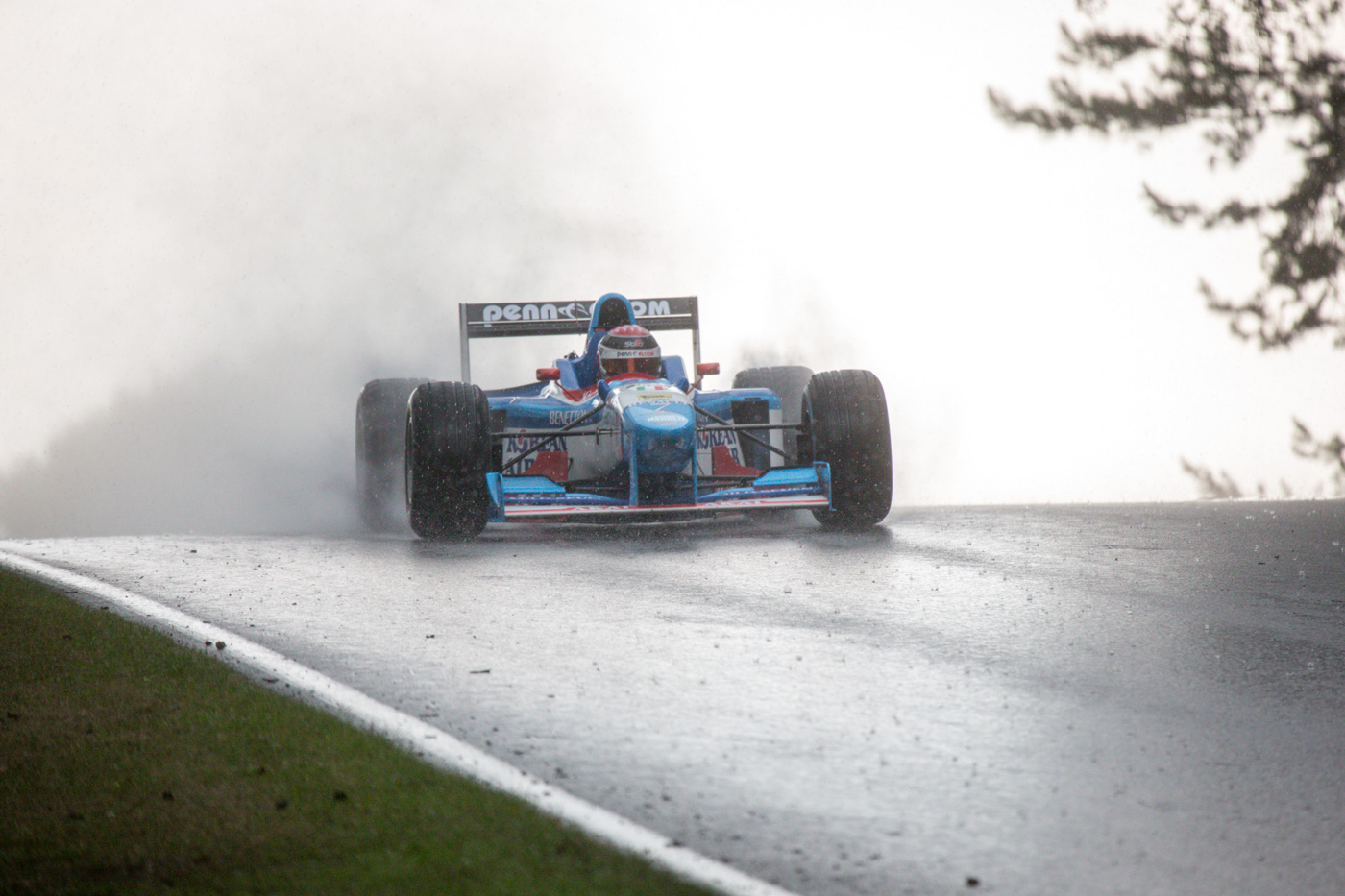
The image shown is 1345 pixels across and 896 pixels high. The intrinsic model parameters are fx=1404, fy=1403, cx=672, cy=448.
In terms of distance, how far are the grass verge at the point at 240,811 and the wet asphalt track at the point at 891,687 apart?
1.16 feet

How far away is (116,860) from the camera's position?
3.14 m

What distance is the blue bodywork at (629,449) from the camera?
10750 millimetres

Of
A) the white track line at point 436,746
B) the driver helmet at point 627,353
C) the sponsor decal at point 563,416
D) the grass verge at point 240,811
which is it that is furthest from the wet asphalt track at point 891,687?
the driver helmet at point 627,353

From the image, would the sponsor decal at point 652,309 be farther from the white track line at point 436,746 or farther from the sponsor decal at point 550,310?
the white track line at point 436,746

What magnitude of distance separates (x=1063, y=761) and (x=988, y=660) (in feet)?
4.53

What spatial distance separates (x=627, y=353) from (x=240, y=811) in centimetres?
905

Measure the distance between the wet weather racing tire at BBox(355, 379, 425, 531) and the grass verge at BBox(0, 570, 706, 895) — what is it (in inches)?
347

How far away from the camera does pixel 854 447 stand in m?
11.1

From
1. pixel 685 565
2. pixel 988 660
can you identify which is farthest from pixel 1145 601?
pixel 685 565

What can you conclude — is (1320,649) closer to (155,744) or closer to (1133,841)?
(1133,841)

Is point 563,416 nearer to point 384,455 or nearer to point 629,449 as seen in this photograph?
point 629,449

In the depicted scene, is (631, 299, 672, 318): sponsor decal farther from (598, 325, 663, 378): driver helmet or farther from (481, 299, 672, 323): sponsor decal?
(598, 325, 663, 378): driver helmet

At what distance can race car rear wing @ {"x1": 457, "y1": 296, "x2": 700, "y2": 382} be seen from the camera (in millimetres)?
14977

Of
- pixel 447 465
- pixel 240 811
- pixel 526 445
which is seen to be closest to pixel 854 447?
pixel 526 445
